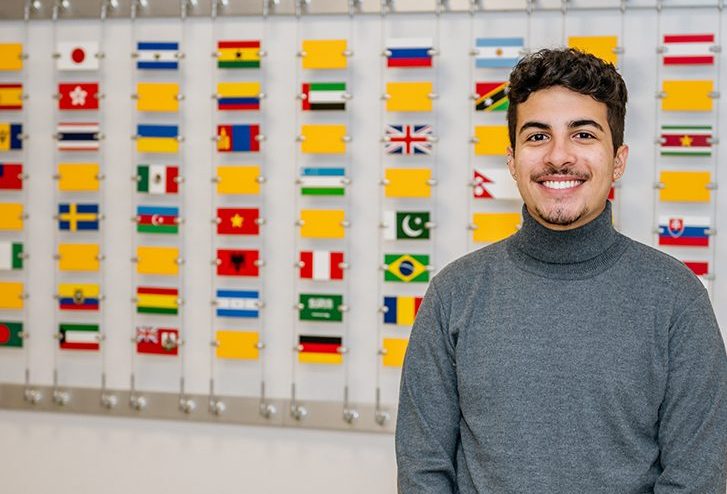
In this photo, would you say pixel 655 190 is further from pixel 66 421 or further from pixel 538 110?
pixel 66 421

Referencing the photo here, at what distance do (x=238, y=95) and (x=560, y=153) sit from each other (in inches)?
53.2

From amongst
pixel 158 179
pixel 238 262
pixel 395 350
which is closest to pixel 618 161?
pixel 395 350

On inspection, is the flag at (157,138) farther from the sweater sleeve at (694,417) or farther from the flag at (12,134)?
the sweater sleeve at (694,417)

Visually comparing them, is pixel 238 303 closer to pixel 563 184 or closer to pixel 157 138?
pixel 157 138

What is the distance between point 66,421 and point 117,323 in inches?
14.1

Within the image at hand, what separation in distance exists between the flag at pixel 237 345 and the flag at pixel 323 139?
0.55 m

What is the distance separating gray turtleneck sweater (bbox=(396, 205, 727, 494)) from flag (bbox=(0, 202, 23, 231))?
1637mm

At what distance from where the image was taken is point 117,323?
290 centimetres

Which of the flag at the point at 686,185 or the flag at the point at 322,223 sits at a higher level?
the flag at the point at 686,185

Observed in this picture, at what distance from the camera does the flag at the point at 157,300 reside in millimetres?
2840

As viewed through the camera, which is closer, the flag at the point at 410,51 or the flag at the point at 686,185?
the flag at the point at 686,185

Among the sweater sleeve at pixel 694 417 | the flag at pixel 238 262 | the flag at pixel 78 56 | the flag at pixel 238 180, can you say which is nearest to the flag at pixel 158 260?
the flag at pixel 238 262

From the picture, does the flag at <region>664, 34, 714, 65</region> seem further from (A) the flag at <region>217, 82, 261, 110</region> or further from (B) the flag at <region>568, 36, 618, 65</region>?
(A) the flag at <region>217, 82, 261, 110</region>

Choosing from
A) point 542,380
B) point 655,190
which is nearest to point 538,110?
point 542,380
